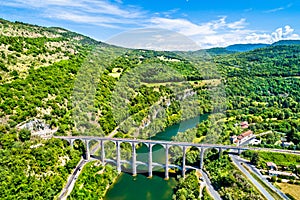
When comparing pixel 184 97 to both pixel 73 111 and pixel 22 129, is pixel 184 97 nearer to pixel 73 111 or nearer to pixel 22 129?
pixel 73 111

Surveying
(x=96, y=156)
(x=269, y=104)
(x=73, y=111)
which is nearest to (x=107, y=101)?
(x=73, y=111)

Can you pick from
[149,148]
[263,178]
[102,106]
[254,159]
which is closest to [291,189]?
[263,178]

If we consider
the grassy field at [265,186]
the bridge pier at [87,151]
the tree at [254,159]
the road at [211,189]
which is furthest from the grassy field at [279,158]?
the bridge pier at [87,151]

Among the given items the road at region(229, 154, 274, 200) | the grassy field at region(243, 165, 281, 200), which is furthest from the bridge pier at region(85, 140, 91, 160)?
the grassy field at region(243, 165, 281, 200)

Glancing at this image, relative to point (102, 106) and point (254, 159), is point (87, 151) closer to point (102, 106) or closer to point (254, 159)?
point (102, 106)

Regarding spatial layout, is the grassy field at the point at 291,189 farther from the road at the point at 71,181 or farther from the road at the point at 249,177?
the road at the point at 71,181

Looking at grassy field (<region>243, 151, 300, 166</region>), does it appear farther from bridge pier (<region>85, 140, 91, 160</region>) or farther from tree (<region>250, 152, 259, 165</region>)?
bridge pier (<region>85, 140, 91, 160</region>)
